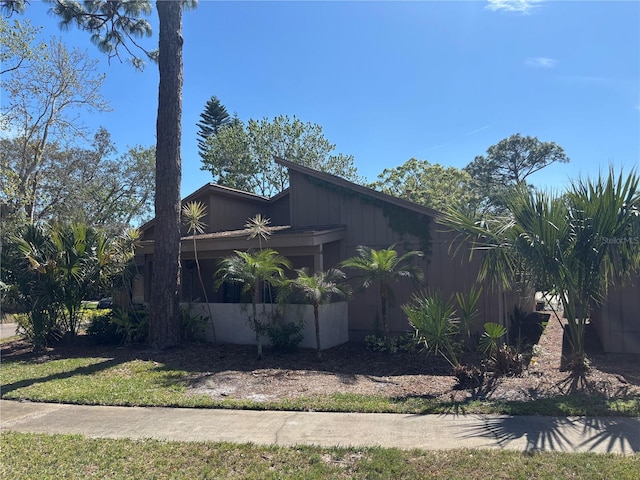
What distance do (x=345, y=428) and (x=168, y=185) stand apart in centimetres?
818

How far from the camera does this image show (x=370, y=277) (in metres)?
10.4

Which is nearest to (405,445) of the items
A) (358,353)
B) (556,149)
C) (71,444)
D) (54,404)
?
(71,444)

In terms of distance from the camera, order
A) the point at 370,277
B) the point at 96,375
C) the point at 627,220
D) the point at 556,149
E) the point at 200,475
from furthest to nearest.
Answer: the point at 556,149
the point at 370,277
the point at 96,375
the point at 627,220
the point at 200,475

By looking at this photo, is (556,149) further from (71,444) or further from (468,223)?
(71,444)

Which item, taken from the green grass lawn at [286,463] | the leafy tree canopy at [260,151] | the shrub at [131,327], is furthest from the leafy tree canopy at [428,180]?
the green grass lawn at [286,463]

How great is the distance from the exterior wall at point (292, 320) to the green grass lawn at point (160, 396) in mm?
2569

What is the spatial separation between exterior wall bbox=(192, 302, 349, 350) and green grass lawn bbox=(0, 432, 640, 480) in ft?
20.6

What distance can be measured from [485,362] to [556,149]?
42.8m

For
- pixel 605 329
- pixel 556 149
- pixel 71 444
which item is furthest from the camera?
pixel 556 149

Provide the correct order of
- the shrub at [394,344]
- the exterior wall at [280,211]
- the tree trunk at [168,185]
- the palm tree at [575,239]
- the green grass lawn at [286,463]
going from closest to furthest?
the green grass lawn at [286,463], the palm tree at [575,239], the shrub at [394,344], the tree trunk at [168,185], the exterior wall at [280,211]

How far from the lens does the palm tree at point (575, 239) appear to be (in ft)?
22.7

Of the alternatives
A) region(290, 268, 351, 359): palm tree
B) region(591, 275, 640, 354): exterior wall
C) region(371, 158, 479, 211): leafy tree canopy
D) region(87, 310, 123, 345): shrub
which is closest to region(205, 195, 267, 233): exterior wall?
region(87, 310, 123, 345): shrub

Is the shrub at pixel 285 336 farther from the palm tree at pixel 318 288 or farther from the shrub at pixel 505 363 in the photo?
the shrub at pixel 505 363

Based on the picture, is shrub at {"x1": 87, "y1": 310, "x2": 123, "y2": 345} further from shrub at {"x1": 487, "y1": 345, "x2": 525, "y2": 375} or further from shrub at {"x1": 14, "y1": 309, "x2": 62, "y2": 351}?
shrub at {"x1": 487, "y1": 345, "x2": 525, "y2": 375}
